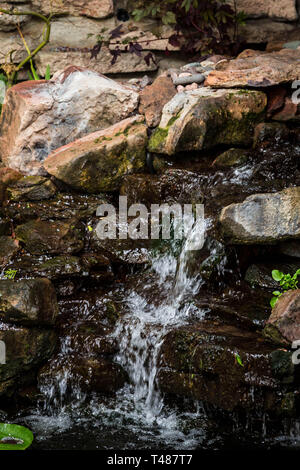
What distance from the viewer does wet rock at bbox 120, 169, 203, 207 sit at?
4.22 metres

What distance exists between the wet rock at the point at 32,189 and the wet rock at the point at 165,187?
28.3 inches

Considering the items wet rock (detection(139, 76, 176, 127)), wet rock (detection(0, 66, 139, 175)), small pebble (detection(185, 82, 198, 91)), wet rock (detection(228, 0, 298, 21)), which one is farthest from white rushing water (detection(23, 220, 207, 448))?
wet rock (detection(228, 0, 298, 21))

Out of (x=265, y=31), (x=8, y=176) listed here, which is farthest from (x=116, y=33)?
(x=8, y=176)

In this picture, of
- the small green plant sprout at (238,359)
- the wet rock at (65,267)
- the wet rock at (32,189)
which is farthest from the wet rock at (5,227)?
the small green plant sprout at (238,359)

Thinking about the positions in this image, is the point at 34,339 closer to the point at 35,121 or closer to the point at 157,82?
the point at 35,121

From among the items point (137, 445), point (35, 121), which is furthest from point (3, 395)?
point (35, 121)

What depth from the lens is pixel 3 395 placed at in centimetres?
309

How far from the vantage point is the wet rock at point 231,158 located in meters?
4.32

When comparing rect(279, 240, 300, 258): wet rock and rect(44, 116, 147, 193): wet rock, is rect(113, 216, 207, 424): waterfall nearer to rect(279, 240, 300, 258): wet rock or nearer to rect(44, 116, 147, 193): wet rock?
rect(279, 240, 300, 258): wet rock

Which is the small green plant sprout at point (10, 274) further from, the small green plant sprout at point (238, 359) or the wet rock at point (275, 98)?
the wet rock at point (275, 98)

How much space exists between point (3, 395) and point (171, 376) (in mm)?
990

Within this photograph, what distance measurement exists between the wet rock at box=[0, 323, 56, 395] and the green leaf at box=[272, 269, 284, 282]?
1.44 metres

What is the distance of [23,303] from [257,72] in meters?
2.86
